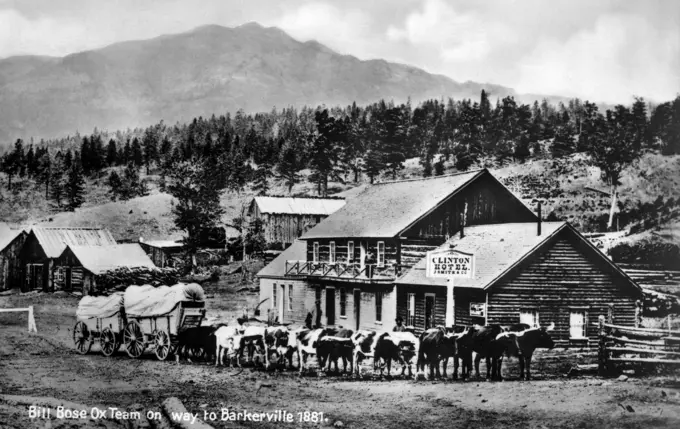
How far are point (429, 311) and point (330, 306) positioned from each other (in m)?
6.84

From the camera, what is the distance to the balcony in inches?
768

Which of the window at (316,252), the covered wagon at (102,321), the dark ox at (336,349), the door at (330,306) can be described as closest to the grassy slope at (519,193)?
the covered wagon at (102,321)

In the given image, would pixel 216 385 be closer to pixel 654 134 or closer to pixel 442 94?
pixel 442 94

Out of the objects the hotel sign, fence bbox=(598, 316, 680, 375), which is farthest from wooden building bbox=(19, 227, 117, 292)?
fence bbox=(598, 316, 680, 375)

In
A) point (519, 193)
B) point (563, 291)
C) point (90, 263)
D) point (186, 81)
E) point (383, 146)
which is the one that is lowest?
point (563, 291)

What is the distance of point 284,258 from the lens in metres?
26.3

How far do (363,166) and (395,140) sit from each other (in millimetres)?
1354

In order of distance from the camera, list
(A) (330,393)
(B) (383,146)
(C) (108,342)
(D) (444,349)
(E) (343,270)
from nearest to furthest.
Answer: (A) (330,393) < (D) (444,349) < (C) (108,342) < (B) (383,146) < (E) (343,270)

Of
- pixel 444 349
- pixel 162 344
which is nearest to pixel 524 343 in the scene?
pixel 444 349

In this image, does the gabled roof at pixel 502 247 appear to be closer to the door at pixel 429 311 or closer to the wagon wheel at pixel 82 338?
the door at pixel 429 311

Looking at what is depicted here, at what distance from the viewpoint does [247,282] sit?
24531 mm

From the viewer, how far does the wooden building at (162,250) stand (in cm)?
1702

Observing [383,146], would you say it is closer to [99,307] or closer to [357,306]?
[357,306]

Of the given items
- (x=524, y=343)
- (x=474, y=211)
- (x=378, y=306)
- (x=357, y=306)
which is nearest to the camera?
(x=524, y=343)
